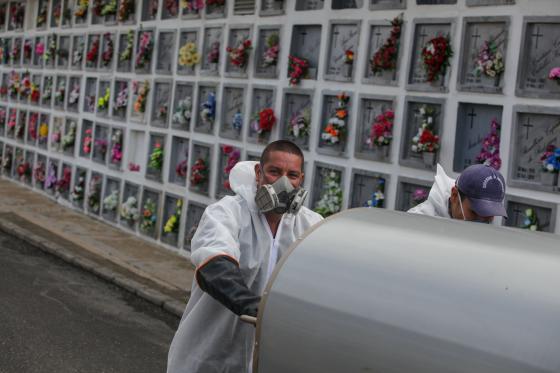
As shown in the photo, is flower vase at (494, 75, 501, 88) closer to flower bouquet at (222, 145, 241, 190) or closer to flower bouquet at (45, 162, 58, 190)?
flower bouquet at (222, 145, 241, 190)

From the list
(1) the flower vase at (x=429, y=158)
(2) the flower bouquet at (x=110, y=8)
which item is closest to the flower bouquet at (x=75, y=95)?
(2) the flower bouquet at (x=110, y=8)

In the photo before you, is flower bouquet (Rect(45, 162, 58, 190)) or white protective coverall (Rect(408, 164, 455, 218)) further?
flower bouquet (Rect(45, 162, 58, 190))

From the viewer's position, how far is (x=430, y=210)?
3053mm

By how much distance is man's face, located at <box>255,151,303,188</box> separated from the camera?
2.83 meters

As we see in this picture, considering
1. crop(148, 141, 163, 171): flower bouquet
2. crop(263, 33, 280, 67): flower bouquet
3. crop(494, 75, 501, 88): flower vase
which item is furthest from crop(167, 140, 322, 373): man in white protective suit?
crop(148, 141, 163, 171): flower bouquet

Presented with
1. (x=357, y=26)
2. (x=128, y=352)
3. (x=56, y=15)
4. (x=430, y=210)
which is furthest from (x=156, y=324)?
(x=56, y=15)

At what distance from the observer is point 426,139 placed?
20.4ft

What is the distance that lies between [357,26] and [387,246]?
204 inches

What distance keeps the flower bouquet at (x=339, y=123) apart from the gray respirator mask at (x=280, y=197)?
4350 millimetres

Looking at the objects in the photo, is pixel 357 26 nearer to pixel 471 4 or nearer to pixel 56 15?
pixel 471 4

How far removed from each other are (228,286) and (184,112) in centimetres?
688

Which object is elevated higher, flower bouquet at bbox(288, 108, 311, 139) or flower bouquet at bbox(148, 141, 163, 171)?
flower bouquet at bbox(288, 108, 311, 139)

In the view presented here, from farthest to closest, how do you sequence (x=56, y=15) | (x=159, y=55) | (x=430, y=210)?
(x=56, y=15), (x=159, y=55), (x=430, y=210)

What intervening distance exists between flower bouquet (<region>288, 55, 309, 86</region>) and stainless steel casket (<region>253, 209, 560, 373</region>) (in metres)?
5.33
